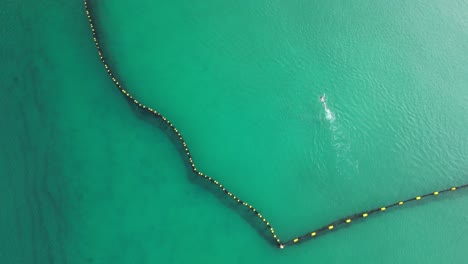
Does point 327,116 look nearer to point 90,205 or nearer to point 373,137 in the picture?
point 373,137

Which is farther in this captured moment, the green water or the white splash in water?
the white splash in water

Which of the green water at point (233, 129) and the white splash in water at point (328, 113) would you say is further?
the white splash in water at point (328, 113)

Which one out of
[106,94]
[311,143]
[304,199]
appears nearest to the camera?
[304,199]

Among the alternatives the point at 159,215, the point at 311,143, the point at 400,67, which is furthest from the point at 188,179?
the point at 400,67

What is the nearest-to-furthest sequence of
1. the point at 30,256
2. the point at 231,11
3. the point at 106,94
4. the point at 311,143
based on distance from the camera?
the point at 30,256 < the point at 311,143 < the point at 106,94 < the point at 231,11

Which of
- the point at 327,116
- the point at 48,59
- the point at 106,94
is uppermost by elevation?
the point at 48,59

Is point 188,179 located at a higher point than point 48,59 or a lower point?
lower

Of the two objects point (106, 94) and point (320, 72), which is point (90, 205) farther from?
point (320, 72)

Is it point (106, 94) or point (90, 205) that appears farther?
point (106, 94)
